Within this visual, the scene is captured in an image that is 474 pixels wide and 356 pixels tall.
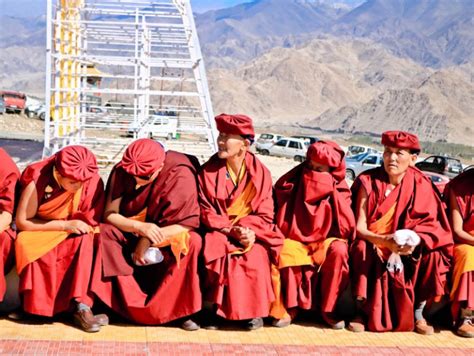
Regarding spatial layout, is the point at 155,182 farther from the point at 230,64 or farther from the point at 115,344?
the point at 230,64

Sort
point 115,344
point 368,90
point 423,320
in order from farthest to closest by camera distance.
→ point 368,90, point 423,320, point 115,344

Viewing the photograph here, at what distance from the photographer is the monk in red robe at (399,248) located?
198 inches

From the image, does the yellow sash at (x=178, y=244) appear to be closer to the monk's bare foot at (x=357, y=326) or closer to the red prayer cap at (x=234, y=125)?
the red prayer cap at (x=234, y=125)

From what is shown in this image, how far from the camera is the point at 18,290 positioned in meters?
4.82

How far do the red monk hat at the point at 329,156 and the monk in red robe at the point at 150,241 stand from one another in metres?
0.99

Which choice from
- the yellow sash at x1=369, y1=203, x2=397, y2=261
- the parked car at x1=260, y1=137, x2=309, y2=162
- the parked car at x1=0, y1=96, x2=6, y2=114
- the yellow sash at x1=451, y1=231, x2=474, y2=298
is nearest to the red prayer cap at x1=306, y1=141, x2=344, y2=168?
the yellow sash at x1=369, y1=203, x2=397, y2=261

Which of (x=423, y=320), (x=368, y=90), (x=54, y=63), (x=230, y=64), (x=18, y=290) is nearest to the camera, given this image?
(x=18, y=290)

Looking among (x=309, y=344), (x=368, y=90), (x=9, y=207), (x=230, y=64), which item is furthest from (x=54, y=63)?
(x=230, y=64)

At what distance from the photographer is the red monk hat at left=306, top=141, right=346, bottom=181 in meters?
5.14

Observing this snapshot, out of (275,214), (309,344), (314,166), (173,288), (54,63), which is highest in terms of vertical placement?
(54,63)

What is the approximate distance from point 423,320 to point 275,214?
4.59 ft

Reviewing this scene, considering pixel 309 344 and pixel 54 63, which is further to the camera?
pixel 54 63

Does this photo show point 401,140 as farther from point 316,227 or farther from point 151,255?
point 151,255

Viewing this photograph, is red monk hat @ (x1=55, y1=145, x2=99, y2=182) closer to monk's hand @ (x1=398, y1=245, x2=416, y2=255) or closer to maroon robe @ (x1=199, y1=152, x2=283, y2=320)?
maroon robe @ (x1=199, y1=152, x2=283, y2=320)
